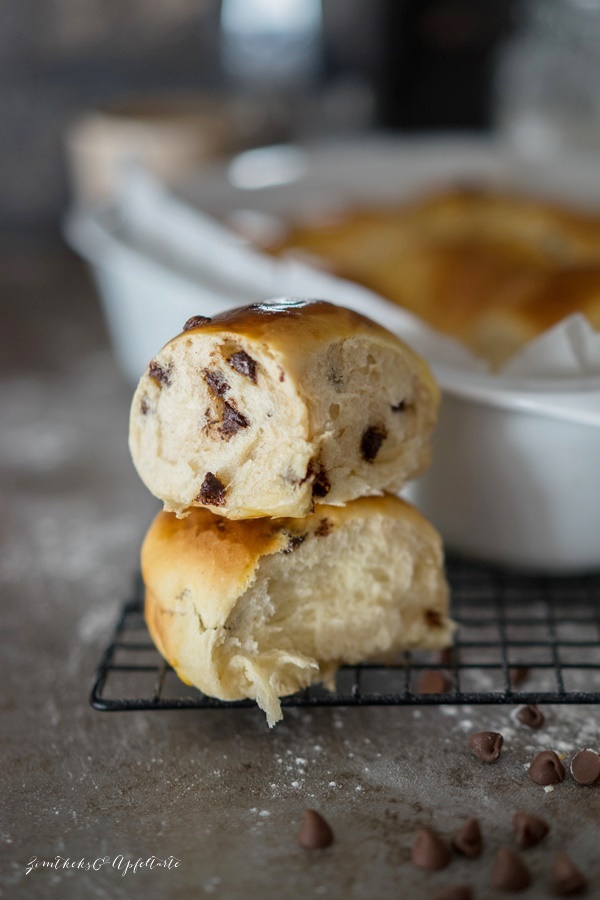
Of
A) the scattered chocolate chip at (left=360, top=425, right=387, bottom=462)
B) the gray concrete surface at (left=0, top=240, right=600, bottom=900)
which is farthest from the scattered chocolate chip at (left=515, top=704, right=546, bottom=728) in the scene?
the scattered chocolate chip at (left=360, top=425, right=387, bottom=462)

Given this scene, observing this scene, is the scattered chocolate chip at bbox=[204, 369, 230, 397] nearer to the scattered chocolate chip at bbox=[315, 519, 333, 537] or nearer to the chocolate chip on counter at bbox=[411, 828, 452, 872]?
the scattered chocolate chip at bbox=[315, 519, 333, 537]

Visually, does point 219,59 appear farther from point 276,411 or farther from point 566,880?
point 566,880

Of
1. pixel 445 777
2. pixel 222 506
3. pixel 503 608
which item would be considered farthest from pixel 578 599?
pixel 222 506

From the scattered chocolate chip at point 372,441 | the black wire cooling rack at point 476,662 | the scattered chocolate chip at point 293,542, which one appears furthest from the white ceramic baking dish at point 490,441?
the scattered chocolate chip at point 293,542

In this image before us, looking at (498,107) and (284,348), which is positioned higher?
(284,348)

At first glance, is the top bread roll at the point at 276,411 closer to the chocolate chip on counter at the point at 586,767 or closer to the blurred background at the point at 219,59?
the chocolate chip on counter at the point at 586,767

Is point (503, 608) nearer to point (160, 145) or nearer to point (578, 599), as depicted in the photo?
point (578, 599)

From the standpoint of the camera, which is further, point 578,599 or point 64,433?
point 64,433
